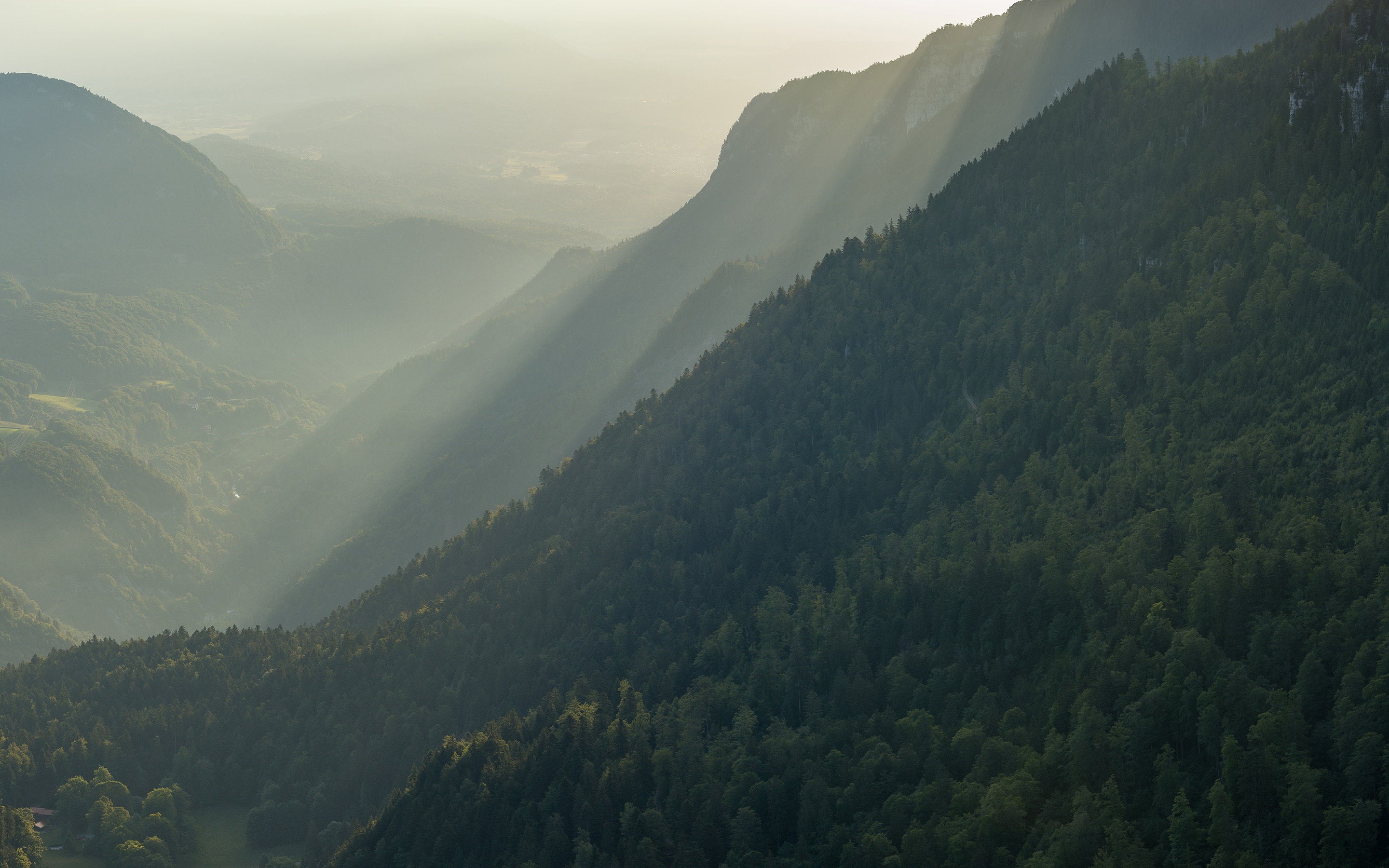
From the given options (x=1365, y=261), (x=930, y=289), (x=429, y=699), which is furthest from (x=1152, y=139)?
(x=429, y=699)

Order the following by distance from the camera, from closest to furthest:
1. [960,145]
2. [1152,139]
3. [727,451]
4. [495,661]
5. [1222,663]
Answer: [1222,663] → [1152,139] → [495,661] → [727,451] → [960,145]

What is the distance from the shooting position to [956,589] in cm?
10012

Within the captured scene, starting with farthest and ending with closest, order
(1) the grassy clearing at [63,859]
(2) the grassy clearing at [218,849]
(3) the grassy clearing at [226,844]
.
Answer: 1. (3) the grassy clearing at [226,844]
2. (2) the grassy clearing at [218,849]
3. (1) the grassy clearing at [63,859]

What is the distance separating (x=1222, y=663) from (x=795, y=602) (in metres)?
53.5

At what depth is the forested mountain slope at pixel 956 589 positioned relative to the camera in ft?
240

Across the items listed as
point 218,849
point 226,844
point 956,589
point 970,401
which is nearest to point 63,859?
point 218,849

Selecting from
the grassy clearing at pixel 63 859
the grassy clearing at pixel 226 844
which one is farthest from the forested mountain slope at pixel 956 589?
the grassy clearing at pixel 63 859

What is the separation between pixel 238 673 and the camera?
155 metres

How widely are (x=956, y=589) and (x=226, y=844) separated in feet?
290

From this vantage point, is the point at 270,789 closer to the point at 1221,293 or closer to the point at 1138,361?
the point at 1138,361

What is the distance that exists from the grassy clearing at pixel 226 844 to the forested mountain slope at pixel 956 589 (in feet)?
10.1

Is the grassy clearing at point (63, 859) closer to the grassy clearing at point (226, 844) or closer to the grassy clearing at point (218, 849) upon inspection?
the grassy clearing at point (218, 849)

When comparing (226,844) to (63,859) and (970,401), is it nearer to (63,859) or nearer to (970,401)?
(63,859)

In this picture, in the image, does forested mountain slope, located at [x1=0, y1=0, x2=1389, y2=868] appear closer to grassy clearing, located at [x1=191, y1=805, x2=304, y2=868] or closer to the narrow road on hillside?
the narrow road on hillside
